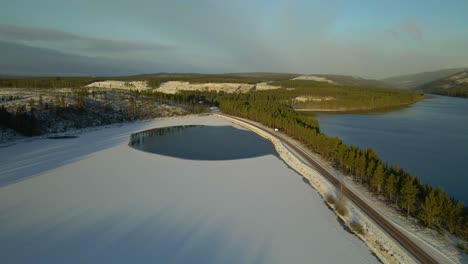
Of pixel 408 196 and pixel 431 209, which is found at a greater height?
pixel 408 196

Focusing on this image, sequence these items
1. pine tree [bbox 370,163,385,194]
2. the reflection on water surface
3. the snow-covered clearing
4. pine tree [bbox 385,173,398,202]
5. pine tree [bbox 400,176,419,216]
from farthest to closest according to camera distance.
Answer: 1. the snow-covered clearing
2. the reflection on water surface
3. pine tree [bbox 370,163,385,194]
4. pine tree [bbox 385,173,398,202]
5. pine tree [bbox 400,176,419,216]

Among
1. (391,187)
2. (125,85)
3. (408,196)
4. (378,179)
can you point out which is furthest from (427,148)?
(125,85)

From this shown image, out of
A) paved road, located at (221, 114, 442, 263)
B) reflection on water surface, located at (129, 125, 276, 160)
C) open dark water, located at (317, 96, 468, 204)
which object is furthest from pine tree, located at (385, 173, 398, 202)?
reflection on water surface, located at (129, 125, 276, 160)

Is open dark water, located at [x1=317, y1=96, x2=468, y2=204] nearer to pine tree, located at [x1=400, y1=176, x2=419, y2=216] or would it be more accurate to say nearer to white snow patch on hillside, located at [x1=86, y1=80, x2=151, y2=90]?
pine tree, located at [x1=400, y1=176, x2=419, y2=216]

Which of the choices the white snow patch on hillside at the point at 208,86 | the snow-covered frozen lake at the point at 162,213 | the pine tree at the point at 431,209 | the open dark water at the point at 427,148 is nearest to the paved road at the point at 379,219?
the snow-covered frozen lake at the point at 162,213

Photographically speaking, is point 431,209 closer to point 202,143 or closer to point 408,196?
point 408,196

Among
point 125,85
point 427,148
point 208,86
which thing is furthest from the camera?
point 208,86
